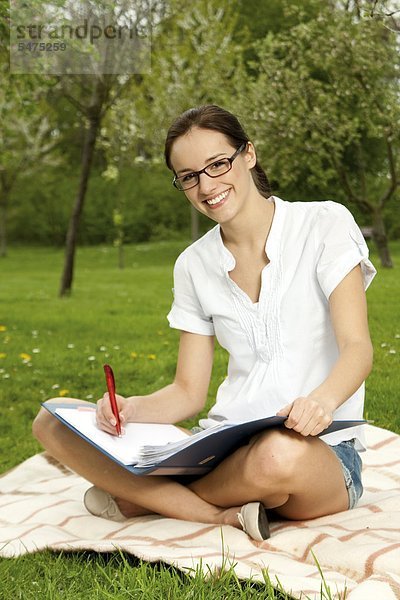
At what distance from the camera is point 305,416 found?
7.54 ft

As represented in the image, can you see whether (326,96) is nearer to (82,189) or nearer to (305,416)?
(82,189)

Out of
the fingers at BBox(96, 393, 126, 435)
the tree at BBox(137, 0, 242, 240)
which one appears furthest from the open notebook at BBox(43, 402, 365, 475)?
the tree at BBox(137, 0, 242, 240)

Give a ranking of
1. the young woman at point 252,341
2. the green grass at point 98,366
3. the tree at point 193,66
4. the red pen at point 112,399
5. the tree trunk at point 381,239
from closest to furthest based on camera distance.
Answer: the green grass at point 98,366 → the young woman at point 252,341 → the red pen at point 112,399 → the tree trunk at point 381,239 → the tree at point 193,66

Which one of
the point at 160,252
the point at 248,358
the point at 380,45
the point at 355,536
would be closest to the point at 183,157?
the point at 248,358

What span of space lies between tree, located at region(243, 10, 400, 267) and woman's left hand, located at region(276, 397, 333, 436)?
1042 centimetres

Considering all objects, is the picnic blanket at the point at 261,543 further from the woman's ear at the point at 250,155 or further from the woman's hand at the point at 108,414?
the woman's ear at the point at 250,155

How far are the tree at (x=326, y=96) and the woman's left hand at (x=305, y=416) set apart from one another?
10.4m

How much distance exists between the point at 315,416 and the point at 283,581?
0.42 meters

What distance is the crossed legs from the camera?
2.43 m

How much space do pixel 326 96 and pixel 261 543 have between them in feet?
36.4

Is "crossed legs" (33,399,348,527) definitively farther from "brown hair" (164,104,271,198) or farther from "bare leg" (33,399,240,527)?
"brown hair" (164,104,271,198)

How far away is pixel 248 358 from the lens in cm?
285

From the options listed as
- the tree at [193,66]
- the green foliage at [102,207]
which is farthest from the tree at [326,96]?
the green foliage at [102,207]

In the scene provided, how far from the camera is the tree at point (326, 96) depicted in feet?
41.2
